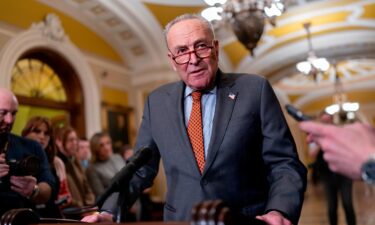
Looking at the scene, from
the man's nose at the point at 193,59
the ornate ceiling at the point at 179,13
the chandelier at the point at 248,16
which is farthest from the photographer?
the ornate ceiling at the point at 179,13

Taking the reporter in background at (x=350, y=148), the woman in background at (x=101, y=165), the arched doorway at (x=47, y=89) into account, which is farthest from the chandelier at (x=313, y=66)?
the reporter in background at (x=350, y=148)

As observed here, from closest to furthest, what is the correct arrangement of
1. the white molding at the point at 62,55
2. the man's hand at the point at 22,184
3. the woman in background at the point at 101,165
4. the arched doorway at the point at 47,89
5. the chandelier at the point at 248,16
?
1. the man's hand at the point at 22,184
2. the woman in background at the point at 101,165
3. the chandelier at the point at 248,16
4. the white molding at the point at 62,55
5. the arched doorway at the point at 47,89

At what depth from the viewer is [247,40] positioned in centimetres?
524

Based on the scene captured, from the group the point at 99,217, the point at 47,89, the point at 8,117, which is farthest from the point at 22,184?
the point at 47,89

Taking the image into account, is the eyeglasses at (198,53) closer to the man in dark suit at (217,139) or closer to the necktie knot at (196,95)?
the man in dark suit at (217,139)

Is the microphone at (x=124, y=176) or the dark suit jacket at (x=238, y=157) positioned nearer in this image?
the microphone at (x=124, y=176)

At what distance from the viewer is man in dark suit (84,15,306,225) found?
1.50 m

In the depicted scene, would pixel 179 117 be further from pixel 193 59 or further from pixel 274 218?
pixel 274 218

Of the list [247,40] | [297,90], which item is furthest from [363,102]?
[247,40]

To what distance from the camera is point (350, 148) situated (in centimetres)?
89

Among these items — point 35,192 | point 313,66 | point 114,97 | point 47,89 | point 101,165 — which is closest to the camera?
point 35,192

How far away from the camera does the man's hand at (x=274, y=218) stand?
4.07 feet

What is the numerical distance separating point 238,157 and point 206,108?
9.4 inches

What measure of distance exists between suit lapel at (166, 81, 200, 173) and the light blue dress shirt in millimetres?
27
